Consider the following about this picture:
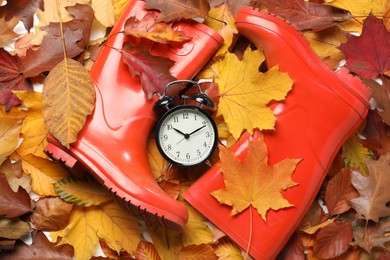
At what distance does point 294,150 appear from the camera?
3.98 ft

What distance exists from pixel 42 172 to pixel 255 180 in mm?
436

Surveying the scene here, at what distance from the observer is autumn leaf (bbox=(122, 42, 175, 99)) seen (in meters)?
1.20

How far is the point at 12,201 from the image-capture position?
1.22 meters

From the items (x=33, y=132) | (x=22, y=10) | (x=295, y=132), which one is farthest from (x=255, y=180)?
(x=22, y=10)

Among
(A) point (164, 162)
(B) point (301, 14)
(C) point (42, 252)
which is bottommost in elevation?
(C) point (42, 252)

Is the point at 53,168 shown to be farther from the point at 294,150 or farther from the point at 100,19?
the point at 294,150

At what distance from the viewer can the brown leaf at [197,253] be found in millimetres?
1206

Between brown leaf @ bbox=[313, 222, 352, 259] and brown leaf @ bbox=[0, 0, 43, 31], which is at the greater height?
brown leaf @ bbox=[0, 0, 43, 31]

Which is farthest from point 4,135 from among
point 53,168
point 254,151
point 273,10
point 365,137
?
point 365,137

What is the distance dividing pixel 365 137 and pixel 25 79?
714 millimetres

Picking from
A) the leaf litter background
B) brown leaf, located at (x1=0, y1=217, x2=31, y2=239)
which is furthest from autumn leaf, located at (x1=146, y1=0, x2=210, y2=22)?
→ brown leaf, located at (x1=0, y1=217, x2=31, y2=239)

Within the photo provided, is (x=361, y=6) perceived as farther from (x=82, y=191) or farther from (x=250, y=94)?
(x=82, y=191)

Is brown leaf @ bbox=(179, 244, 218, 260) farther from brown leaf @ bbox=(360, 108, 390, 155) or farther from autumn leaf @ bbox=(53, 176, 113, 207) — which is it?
brown leaf @ bbox=(360, 108, 390, 155)

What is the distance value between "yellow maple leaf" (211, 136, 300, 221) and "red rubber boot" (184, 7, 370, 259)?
18 mm
